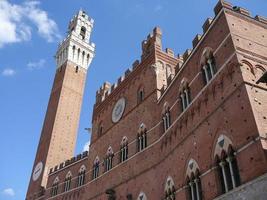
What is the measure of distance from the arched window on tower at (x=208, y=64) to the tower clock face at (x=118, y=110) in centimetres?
889

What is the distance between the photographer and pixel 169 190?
40.9 ft

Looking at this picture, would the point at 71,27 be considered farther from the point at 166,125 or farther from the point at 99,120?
the point at 166,125

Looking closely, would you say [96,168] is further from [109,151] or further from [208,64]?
[208,64]

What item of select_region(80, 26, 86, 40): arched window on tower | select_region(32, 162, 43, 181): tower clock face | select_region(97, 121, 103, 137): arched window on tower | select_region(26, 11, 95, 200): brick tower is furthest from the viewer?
select_region(80, 26, 86, 40): arched window on tower

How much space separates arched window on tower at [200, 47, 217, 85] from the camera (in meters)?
10.9

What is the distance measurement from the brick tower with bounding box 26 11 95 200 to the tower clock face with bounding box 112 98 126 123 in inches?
443

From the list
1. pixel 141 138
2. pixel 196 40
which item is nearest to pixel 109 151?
pixel 141 138

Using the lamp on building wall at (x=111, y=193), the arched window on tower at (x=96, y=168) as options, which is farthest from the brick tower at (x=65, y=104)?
the lamp on building wall at (x=111, y=193)

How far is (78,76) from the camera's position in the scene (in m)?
38.3

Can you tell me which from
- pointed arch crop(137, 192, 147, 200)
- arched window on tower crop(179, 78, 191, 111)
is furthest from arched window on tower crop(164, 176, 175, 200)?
arched window on tower crop(179, 78, 191, 111)

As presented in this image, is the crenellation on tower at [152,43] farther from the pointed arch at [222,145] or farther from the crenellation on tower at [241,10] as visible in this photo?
the pointed arch at [222,145]

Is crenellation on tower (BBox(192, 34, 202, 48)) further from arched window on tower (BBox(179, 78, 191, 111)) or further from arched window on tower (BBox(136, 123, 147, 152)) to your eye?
arched window on tower (BBox(136, 123, 147, 152))

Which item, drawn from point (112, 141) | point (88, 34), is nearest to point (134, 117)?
point (112, 141)

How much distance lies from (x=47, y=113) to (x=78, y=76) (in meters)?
6.30
